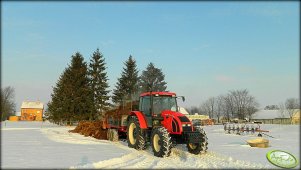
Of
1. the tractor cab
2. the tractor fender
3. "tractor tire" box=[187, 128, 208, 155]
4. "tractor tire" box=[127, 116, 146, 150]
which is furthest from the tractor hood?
"tractor tire" box=[127, 116, 146, 150]

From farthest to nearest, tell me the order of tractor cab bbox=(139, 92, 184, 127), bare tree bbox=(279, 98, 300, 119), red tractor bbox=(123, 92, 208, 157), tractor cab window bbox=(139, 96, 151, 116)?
bare tree bbox=(279, 98, 300, 119) → tractor cab window bbox=(139, 96, 151, 116) → tractor cab bbox=(139, 92, 184, 127) → red tractor bbox=(123, 92, 208, 157)

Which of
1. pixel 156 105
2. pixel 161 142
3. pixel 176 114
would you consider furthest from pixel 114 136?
pixel 161 142

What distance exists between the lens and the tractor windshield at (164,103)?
12609 mm

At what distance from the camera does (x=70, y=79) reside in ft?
132

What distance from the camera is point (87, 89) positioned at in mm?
39719

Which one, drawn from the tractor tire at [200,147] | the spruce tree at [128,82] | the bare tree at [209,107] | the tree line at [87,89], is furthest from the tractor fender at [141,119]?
the bare tree at [209,107]

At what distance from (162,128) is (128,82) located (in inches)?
1394

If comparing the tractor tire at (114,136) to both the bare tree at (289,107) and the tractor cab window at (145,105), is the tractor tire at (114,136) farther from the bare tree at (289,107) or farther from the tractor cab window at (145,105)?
the bare tree at (289,107)

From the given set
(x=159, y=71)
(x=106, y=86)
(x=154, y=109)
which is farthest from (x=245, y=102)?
(x=154, y=109)

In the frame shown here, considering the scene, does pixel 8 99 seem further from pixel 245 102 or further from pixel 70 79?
pixel 245 102

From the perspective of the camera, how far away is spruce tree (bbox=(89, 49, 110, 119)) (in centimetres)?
4191

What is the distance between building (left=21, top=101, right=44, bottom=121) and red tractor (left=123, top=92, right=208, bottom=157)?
8824 cm

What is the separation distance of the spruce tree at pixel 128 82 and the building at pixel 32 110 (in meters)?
57.6

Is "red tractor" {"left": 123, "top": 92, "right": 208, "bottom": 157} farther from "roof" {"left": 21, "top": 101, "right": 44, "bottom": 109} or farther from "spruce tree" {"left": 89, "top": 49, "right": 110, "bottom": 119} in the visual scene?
"roof" {"left": 21, "top": 101, "right": 44, "bottom": 109}
